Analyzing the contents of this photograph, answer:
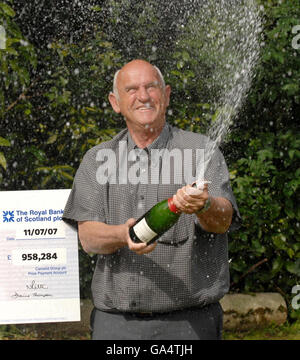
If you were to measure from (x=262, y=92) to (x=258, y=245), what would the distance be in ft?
2.36

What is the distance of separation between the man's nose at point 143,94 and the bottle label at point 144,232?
1.49ft

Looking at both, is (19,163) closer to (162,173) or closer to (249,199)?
(162,173)

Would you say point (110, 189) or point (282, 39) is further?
point (282, 39)

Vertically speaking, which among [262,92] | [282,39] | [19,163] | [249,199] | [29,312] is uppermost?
[282,39]

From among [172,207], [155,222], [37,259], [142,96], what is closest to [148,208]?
[155,222]

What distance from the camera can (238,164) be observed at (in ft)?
9.34

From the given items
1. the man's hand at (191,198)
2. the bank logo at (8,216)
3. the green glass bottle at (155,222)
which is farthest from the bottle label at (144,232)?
the bank logo at (8,216)

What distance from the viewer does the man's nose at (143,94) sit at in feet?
6.62

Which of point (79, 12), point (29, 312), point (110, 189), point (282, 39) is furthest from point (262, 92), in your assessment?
point (29, 312)

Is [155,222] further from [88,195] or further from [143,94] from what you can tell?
[143,94]

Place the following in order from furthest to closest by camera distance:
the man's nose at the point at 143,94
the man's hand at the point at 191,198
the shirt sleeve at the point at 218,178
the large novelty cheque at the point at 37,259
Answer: the large novelty cheque at the point at 37,259 < the man's nose at the point at 143,94 < the shirt sleeve at the point at 218,178 < the man's hand at the point at 191,198

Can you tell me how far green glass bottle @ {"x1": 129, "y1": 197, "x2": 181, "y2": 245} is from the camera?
1.77m

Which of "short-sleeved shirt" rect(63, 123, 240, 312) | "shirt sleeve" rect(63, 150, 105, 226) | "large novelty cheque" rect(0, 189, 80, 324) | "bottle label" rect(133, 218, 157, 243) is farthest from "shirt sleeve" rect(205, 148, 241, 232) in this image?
"large novelty cheque" rect(0, 189, 80, 324)

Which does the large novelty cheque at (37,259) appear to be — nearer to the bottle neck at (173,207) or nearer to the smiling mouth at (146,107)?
the smiling mouth at (146,107)
